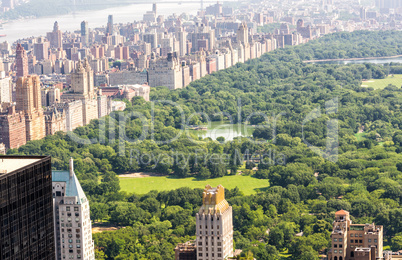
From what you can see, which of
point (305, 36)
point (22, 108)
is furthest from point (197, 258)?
point (305, 36)

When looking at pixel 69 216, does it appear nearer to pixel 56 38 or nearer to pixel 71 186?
pixel 71 186

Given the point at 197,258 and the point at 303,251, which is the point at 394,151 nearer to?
the point at 303,251

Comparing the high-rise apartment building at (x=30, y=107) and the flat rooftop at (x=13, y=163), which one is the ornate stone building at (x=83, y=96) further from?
the flat rooftop at (x=13, y=163)

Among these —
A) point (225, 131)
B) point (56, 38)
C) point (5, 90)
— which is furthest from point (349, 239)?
point (56, 38)

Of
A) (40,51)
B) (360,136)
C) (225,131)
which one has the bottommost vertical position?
(360,136)

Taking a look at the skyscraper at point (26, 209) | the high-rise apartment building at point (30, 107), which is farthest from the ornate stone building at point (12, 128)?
the skyscraper at point (26, 209)

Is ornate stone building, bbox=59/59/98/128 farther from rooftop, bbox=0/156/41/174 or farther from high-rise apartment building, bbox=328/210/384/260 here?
rooftop, bbox=0/156/41/174

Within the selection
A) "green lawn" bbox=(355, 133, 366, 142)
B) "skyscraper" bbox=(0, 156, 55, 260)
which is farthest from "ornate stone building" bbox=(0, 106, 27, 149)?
"skyscraper" bbox=(0, 156, 55, 260)
